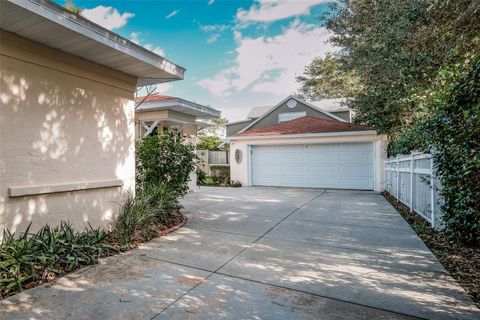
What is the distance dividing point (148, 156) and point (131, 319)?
4194 millimetres

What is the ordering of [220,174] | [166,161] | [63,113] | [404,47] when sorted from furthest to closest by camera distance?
[220,174] < [404,47] < [166,161] < [63,113]

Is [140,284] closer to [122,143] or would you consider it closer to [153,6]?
[122,143]

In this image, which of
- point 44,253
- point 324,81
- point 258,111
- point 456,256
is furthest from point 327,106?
point 44,253

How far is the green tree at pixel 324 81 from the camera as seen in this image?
23156 mm

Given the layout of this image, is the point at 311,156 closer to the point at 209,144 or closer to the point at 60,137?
the point at 209,144

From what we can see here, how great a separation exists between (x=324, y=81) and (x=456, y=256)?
23.3 m

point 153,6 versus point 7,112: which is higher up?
point 153,6

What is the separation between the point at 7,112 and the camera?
3.44m

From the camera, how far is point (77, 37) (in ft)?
12.0

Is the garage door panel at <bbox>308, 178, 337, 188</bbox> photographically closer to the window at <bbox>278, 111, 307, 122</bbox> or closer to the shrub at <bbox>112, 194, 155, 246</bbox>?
the window at <bbox>278, 111, 307, 122</bbox>

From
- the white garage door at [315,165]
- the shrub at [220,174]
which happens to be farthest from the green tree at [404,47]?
the shrub at [220,174]

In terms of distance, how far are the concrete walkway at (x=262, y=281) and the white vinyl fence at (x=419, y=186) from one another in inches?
30.2

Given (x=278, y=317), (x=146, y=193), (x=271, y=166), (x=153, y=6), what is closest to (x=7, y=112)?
(x=146, y=193)

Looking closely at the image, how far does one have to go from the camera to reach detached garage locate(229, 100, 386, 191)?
37.8 feet
